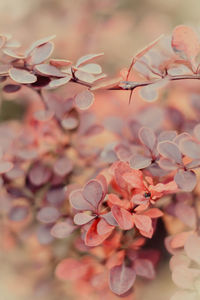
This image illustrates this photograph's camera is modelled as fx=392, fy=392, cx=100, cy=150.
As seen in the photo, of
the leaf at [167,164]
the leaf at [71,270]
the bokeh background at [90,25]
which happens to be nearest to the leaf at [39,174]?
the leaf at [71,270]

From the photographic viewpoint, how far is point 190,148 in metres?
0.51

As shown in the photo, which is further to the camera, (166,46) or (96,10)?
(96,10)

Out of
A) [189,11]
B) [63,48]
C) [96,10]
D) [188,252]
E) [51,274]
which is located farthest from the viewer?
[189,11]

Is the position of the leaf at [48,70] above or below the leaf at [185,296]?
above

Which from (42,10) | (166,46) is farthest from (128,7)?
(166,46)

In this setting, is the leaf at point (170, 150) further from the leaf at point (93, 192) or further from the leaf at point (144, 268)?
the leaf at point (144, 268)

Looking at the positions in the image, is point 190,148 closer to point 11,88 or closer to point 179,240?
point 179,240

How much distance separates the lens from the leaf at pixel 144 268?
63 centimetres

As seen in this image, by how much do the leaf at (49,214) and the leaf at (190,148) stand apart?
263 mm

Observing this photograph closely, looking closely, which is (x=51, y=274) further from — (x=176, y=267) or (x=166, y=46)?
(x=166, y=46)

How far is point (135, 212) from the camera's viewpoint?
23.2 inches

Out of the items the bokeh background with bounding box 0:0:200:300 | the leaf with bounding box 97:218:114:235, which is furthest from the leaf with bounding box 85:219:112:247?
the bokeh background with bounding box 0:0:200:300

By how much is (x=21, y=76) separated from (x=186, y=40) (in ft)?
0.80

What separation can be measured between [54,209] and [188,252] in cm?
23
